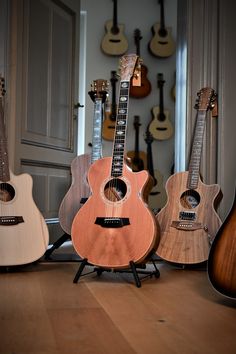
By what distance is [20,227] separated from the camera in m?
2.11

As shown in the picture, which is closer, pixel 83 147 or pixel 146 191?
pixel 146 191

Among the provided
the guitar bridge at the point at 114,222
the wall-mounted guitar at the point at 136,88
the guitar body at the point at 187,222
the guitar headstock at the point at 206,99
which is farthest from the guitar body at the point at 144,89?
the guitar bridge at the point at 114,222

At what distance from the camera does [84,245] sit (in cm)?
189

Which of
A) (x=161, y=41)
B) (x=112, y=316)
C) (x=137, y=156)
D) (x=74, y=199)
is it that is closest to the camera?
(x=112, y=316)

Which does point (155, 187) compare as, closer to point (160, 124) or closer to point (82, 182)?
point (160, 124)

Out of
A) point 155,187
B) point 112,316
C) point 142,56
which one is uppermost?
point 142,56

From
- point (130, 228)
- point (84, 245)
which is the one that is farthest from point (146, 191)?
point (84, 245)

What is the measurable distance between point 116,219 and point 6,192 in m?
0.70

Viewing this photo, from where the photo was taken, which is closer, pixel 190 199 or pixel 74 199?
pixel 190 199

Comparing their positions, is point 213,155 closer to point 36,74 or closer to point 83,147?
point 36,74

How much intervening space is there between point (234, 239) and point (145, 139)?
3.27 meters

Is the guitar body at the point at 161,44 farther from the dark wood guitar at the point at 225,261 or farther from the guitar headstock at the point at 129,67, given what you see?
the dark wood guitar at the point at 225,261

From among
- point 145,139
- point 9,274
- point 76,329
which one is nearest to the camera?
point 76,329

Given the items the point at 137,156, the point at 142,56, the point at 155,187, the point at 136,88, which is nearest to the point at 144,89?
the point at 136,88
